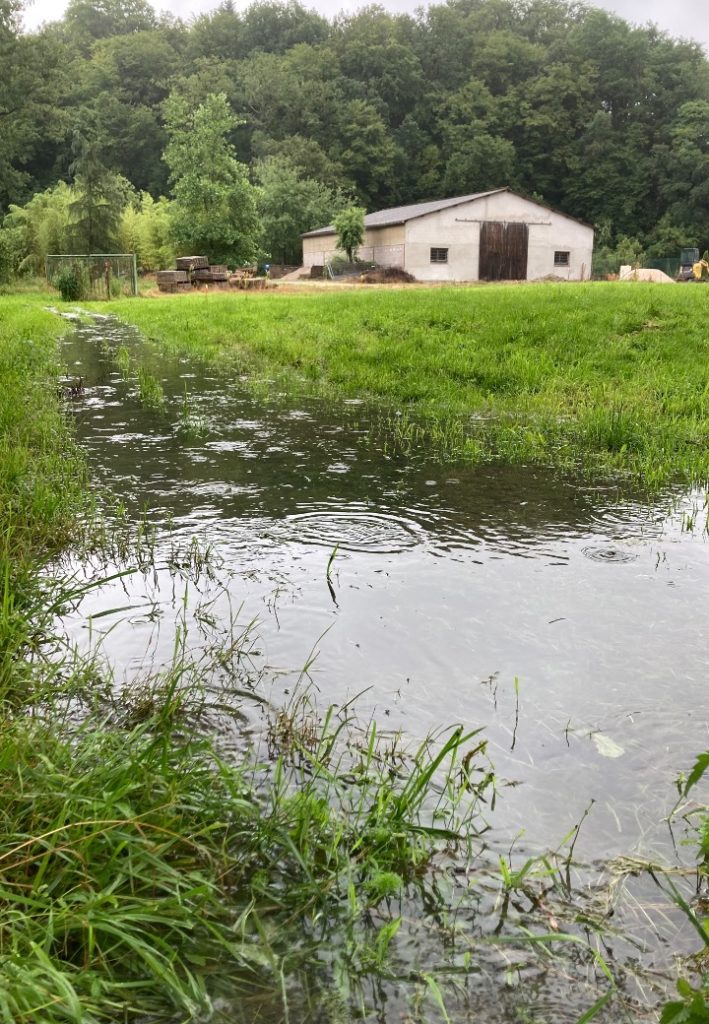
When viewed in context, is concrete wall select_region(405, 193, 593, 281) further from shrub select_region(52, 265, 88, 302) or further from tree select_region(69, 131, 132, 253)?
shrub select_region(52, 265, 88, 302)

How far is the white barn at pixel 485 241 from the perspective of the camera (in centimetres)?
4191

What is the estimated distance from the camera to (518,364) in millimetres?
11414

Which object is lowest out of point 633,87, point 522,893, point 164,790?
point 522,893

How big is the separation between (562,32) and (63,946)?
A: 4318 inches

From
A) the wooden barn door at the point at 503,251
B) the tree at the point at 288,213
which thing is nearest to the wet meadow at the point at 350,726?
the wooden barn door at the point at 503,251

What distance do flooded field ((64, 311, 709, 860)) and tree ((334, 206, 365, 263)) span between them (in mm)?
38846

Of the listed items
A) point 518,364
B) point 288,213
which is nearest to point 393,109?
point 288,213

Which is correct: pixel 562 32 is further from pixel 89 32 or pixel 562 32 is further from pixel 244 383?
pixel 244 383

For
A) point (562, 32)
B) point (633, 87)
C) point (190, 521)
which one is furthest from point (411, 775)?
point (562, 32)

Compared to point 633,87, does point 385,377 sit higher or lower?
lower

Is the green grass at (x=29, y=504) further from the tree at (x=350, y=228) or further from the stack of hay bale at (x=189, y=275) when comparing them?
the tree at (x=350, y=228)

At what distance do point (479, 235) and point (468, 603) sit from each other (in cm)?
4174

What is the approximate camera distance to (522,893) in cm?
235

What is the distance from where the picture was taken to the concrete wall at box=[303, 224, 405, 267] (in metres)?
42.5
